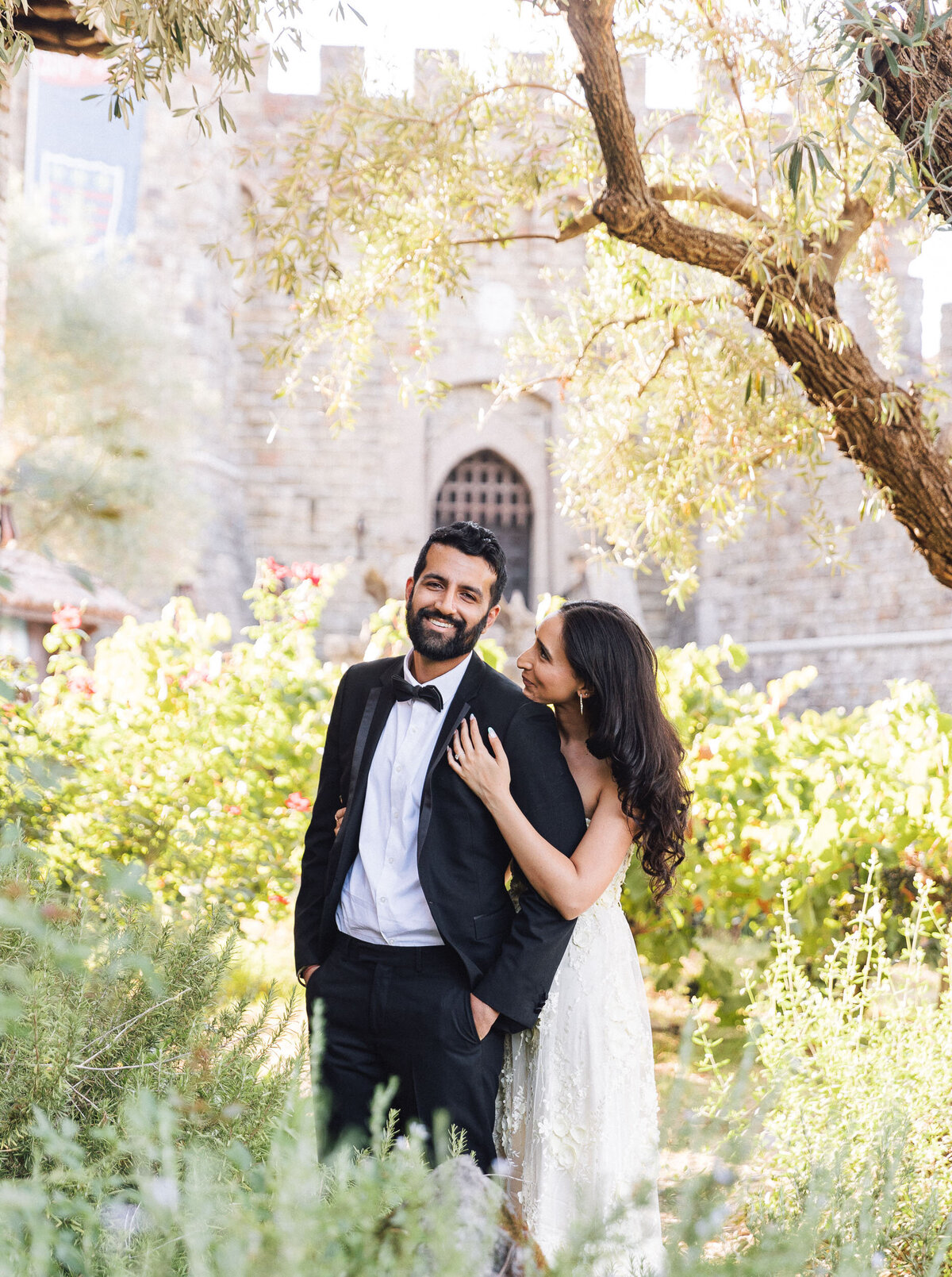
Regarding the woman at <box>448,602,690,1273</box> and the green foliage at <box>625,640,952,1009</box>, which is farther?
the green foliage at <box>625,640,952,1009</box>

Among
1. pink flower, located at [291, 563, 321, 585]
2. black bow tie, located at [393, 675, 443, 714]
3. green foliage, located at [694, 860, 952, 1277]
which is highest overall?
pink flower, located at [291, 563, 321, 585]

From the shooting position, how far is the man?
1943mm

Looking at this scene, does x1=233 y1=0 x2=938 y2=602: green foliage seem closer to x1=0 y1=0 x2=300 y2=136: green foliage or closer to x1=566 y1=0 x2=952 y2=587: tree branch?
x1=566 y1=0 x2=952 y2=587: tree branch

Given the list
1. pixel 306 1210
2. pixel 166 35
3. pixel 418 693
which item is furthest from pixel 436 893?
pixel 166 35

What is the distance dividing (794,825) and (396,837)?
8.09ft

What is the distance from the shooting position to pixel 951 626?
1174cm

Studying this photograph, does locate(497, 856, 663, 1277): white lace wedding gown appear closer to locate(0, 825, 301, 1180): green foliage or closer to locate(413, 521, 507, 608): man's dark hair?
locate(0, 825, 301, 1180): green foliage

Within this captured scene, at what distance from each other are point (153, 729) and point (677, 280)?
2935 mm

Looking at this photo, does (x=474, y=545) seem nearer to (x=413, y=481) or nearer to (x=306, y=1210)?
(x=306, y=1210)

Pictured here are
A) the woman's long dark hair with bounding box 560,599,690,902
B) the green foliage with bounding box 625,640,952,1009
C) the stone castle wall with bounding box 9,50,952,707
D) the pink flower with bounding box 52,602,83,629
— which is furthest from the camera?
the stone castle wall with bounding box 9,50,952,707

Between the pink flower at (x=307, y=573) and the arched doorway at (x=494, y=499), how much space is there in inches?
367

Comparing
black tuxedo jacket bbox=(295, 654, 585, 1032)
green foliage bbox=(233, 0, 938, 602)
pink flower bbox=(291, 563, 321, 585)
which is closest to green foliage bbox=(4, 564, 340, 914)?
pink flower bbox=(291, 563, 321, 585)

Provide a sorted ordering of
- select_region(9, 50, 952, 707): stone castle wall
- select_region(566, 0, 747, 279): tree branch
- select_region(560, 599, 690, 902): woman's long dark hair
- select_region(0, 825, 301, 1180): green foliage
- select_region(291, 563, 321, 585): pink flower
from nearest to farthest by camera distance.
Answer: select_region(0, 825, 301, 1180): green foliage
select_region(560, 599, 690, 902): woman's long dark hair
select_region(566, 0, 747, 279): tree branch
select_region(291, 563, 321, 585): pink flower
select_region(9, 50, 952, 707): stone castle wall

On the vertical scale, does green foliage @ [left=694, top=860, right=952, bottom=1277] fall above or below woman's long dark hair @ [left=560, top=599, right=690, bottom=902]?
below
